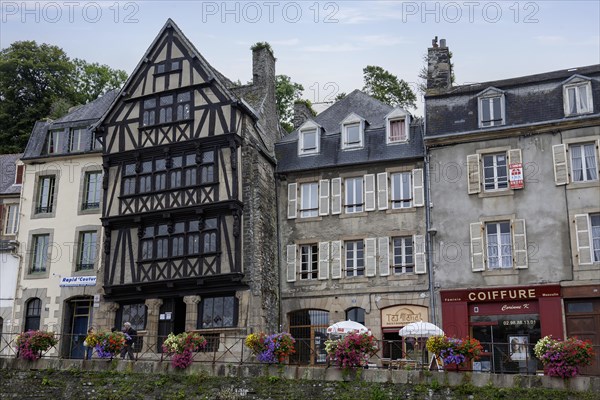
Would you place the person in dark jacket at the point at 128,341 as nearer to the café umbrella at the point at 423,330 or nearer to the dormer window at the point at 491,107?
the café umbrella at the point at 423,330

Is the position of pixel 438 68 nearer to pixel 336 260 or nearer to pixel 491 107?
pixel 491 107

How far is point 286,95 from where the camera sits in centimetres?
3978

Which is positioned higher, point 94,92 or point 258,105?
point 94,92

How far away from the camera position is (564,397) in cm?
1653

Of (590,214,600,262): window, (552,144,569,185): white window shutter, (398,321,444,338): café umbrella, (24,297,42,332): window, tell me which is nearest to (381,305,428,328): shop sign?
(398,321,444,338): café umbrella

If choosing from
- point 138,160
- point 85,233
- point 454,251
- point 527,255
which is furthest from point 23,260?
point 527,255

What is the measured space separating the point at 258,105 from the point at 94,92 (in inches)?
745

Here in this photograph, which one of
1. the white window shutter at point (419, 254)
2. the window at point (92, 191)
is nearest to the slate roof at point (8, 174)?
the window at point (92, 191)

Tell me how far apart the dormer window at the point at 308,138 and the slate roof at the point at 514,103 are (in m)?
3.90

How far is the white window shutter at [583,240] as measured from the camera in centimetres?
2198

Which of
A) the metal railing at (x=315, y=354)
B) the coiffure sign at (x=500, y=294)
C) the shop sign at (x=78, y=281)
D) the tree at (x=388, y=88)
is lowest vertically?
the metal railing at (x=315, y=354)

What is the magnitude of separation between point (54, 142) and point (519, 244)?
1677 centimetres

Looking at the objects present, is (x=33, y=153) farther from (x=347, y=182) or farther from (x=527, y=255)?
(x=527, y=255)

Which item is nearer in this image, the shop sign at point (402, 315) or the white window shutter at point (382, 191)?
the shop sign at point (402, 315)
